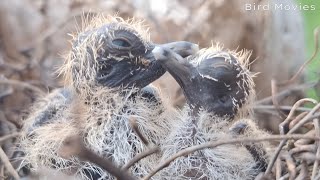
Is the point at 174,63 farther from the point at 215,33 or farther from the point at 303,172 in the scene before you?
the point at 215,33

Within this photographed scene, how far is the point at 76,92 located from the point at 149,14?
97 cm

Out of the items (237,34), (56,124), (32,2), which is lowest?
(56,124)

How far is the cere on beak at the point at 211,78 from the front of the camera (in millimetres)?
1201

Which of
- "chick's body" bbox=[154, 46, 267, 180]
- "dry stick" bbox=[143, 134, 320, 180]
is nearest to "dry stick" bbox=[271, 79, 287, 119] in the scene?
"chick's body" bbox=[154, 46, 267, 180]

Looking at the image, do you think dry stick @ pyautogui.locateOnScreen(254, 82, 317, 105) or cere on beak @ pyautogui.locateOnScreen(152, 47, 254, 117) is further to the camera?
dry stick @ pyautogui.locateOnScreen(254, 82, 317, 105)

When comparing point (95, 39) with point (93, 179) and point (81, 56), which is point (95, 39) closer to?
point (81, 56)

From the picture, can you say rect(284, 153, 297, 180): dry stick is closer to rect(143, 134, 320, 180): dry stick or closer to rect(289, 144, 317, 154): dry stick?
rect(289, 144, 317, 154): dry stick

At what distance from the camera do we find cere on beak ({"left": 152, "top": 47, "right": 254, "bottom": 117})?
1.20 metres

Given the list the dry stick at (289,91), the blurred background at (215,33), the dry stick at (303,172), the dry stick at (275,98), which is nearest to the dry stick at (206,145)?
the dry stick at (303,172)

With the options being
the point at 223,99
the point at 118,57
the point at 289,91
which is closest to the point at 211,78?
the point at 223,99

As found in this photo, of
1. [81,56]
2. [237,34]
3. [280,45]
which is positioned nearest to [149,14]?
[237,34]

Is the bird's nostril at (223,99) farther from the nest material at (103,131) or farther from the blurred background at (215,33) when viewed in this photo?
the blurred background at (215,33)

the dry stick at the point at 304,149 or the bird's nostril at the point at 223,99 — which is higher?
the bird's nostril at the point at 223,99

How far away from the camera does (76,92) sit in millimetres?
1304
